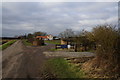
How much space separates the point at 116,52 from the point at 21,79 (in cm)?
535

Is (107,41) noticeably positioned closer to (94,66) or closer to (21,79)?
→ (94,66)

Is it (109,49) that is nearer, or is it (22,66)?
(109,49)

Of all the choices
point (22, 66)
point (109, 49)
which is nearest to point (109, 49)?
point (109, 49)

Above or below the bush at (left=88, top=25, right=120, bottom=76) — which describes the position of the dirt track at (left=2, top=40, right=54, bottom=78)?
below

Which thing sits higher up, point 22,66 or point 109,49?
point 109,49

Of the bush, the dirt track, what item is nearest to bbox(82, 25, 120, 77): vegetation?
the bush

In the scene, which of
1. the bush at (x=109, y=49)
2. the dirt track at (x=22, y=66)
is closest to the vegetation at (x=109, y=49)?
the bush at (x=109, y=49)

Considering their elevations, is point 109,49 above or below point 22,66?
above

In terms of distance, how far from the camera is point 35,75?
23.6ft

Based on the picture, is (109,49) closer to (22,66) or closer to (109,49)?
(109,49)

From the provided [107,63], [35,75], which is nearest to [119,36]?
[107,63]

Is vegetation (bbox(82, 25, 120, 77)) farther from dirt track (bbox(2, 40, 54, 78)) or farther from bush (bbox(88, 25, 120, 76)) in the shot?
dirt track (bbox(2, 40, 54, 78))

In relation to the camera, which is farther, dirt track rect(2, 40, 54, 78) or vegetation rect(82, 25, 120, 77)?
dirt track rect(2, 40, 54, 78)

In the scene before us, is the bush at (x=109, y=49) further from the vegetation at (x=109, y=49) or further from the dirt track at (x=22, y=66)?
the dirt track at (x=22, y=66)
